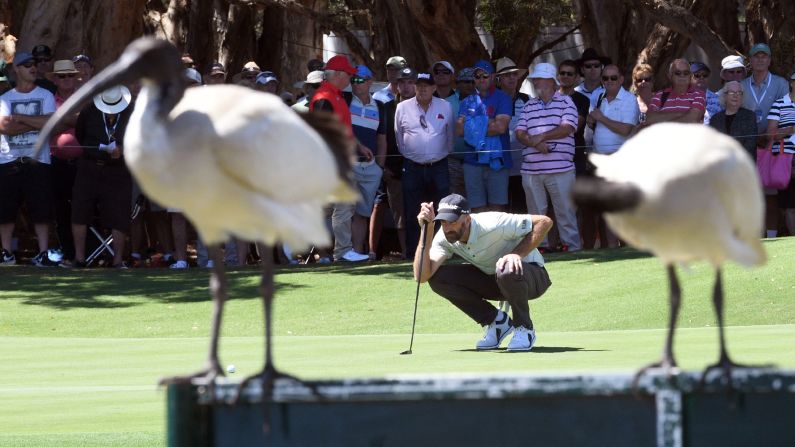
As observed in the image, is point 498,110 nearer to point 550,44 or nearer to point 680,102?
point 680,102

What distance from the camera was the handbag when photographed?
20078 mm

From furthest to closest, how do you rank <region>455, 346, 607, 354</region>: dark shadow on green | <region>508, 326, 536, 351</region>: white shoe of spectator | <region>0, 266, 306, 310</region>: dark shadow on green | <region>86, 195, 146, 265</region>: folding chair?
<region>86, 195, 146, 265</region>: folding chair, <region>0, 266, 306, 310</region>: dark shadow on green, <region>508, 326, 536, 351</region>: white shoe of spectator, <region>455, 346, 607, 354</region>: dark shadow on green

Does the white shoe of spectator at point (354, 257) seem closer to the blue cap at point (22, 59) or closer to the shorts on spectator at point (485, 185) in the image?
the shorts on spectator at point (485, 185)

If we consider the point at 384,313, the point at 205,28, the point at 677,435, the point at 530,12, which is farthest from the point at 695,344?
the point at 205,28

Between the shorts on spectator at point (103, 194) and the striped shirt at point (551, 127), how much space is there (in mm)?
5985

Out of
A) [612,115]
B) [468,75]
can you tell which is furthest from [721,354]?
[468,75]

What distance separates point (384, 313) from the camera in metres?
18.0

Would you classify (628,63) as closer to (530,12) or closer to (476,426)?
(530,12)

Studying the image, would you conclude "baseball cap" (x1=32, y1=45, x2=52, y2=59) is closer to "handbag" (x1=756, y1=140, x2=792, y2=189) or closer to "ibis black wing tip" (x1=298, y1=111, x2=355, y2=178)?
"handbag" (x1=756, y1=140, x2=792, y2=189)

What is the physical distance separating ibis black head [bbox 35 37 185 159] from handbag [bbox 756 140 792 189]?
50.2 feet

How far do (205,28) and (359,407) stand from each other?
93.3 feet

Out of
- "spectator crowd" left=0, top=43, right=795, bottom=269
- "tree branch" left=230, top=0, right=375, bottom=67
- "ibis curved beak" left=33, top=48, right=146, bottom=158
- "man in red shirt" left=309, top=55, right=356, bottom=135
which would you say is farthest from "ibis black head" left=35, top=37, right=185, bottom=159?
"tree branch" left=230, top=0, right=375, bottom=67

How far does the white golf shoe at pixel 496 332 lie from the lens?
1416cm

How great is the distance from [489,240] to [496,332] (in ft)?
3.10
